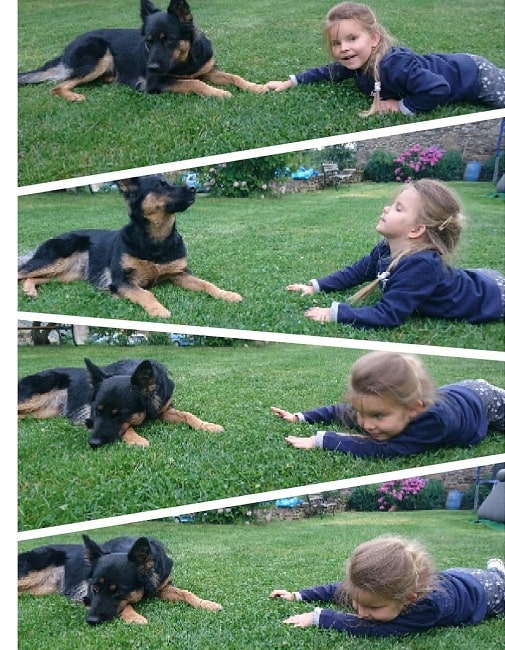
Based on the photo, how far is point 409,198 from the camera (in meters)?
4.56

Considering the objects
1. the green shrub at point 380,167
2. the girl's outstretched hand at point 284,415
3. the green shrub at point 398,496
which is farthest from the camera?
the green shrub at point 398,496

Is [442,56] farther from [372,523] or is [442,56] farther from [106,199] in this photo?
[372,523]

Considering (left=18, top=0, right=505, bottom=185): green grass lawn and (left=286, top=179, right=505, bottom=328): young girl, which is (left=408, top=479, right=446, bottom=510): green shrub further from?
(left=18, top=0, right=505, bottom=185): green grass lawn

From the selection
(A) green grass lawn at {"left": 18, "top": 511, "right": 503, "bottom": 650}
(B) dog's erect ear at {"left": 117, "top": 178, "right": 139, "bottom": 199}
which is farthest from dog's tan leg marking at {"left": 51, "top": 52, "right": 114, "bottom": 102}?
(A) green grass lawn at {"left": 18, "top": 511, "right": 503, "bottom": 650}

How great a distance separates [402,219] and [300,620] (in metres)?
1.67

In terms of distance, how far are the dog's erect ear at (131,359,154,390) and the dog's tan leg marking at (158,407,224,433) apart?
0.14 m

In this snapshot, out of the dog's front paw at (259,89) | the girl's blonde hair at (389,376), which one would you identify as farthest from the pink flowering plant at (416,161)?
the girl's blonde hair at (389,376)

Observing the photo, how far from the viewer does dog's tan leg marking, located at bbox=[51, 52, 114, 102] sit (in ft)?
15.5

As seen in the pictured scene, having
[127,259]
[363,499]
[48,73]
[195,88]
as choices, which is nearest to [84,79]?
[48,73]

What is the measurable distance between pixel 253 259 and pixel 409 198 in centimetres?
69

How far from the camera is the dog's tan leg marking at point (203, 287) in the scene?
457 centimetres

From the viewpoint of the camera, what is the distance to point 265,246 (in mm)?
4625

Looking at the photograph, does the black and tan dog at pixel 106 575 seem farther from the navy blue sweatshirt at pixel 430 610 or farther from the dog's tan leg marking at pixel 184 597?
the navy blue sweatshirt at pixel 430 610

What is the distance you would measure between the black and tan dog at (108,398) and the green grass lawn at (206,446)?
4 centimetres
